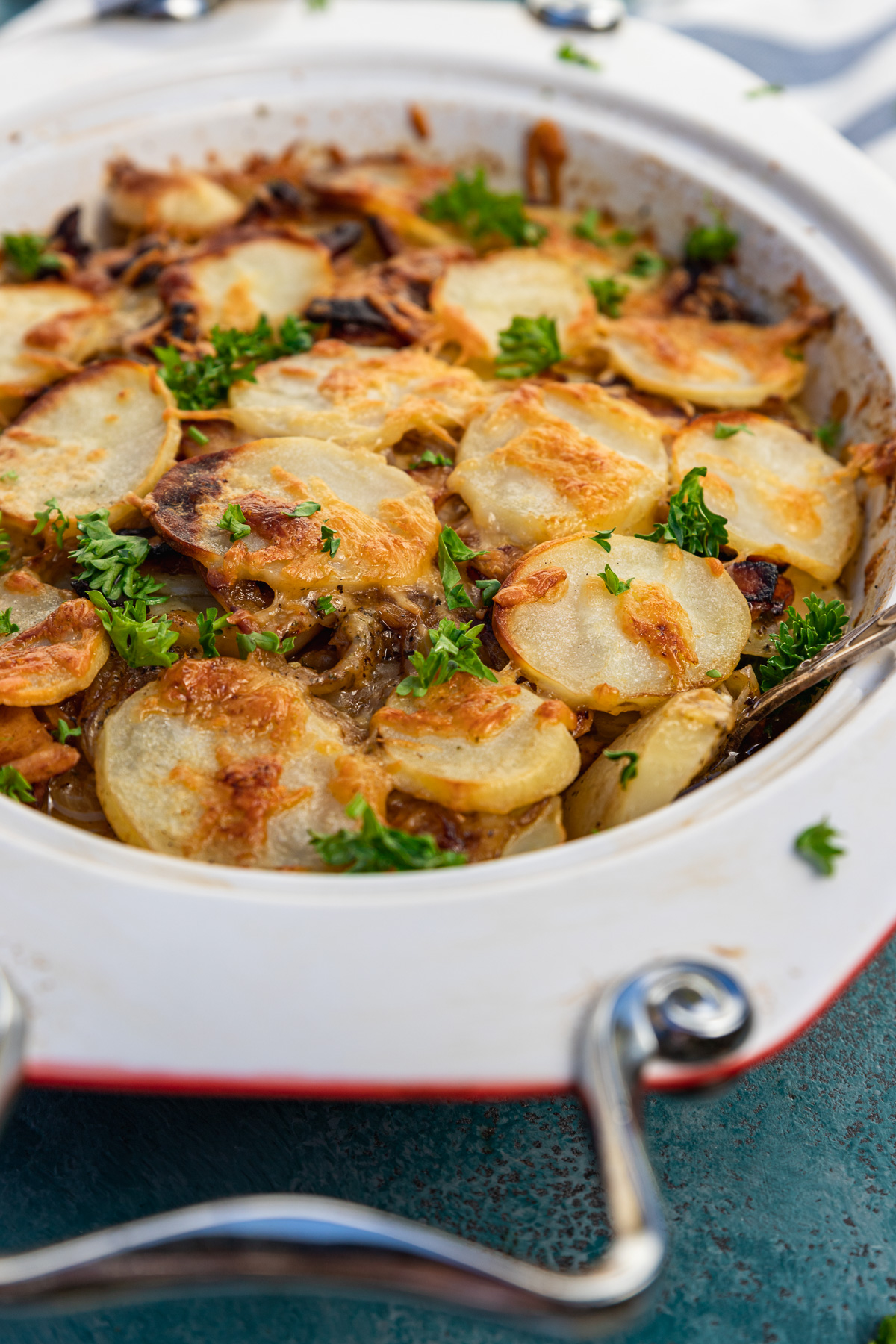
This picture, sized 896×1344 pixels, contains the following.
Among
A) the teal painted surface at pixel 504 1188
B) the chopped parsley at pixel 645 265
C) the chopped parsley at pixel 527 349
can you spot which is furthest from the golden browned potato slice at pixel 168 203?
the teal painted surface at pixel 504 1188

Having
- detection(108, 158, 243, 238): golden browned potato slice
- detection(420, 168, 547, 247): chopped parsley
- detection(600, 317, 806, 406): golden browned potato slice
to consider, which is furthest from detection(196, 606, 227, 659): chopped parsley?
detection(420, 168, 547, 247): chopped parsley

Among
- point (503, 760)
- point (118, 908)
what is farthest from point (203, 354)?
point (118, 908)

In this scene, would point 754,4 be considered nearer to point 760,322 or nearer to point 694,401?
point 760,322

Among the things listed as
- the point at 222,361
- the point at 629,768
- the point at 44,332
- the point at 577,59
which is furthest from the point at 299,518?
the point at 577,59

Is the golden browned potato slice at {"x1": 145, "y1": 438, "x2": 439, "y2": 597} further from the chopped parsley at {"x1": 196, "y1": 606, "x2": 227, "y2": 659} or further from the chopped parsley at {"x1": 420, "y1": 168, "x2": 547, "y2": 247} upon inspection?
the chopped parsley at {"x1": 420, "y1": 168, "x2": 547, "y2": 247}

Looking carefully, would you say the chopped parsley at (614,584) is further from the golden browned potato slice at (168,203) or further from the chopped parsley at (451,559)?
the golden browned potato slice at (168,203)
